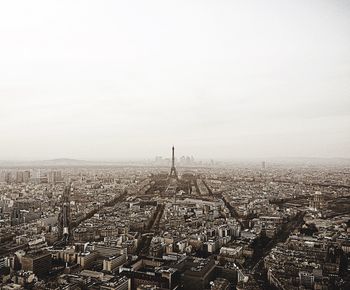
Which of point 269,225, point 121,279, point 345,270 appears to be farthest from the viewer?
point 269,225

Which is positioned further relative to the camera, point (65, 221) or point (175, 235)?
point (65, 221)

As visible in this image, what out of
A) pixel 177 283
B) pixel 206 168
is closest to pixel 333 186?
pixel 177 283

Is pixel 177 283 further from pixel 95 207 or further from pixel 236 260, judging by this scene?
pixel 95 207

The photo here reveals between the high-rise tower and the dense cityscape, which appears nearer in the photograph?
the dense cityscape

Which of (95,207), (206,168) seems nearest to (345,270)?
(95,207)

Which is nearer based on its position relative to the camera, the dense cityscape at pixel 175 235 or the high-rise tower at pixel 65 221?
the dense cityscape at pixel 175 235

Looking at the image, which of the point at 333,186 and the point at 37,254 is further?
the point at 333,186

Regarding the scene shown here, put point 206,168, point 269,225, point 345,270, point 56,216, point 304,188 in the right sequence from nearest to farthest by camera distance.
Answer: point 345,270, point 269,225, point 56,216, point 304,188, point 206,168

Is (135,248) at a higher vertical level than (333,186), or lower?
lower
